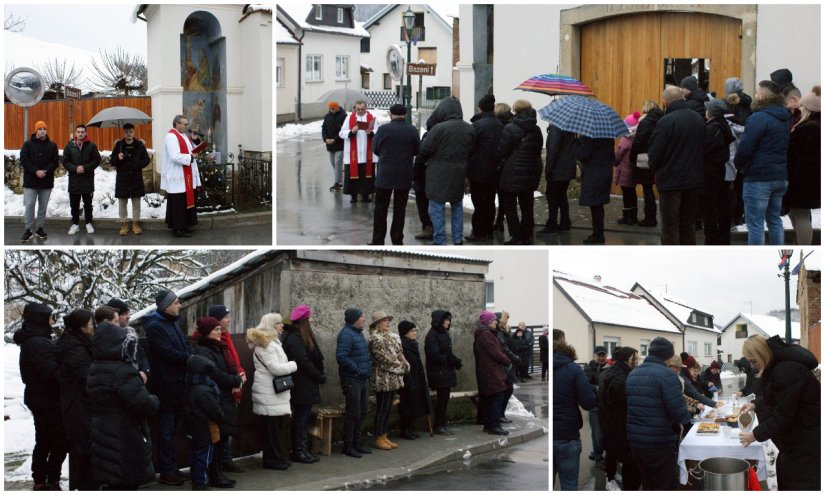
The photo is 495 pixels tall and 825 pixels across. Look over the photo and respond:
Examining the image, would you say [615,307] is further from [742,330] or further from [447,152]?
[447,152]

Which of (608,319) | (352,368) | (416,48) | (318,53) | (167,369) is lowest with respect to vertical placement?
(352,368)

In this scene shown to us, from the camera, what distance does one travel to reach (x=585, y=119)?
10609mm

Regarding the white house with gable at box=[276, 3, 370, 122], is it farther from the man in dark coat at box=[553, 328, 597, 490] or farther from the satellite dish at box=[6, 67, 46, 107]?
the man in dark coat at box=[553, 328, 597, 490]

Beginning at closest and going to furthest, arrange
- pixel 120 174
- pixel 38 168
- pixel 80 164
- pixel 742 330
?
pixel 742 330 < pixel 38 168 < pixel 120 174 < pixel 80 164

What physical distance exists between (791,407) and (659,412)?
1.00 m

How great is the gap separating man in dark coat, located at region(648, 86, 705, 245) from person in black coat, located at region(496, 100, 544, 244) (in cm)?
139

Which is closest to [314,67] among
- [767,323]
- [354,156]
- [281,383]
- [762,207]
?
[354,156]

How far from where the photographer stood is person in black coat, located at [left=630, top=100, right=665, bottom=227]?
11.0 metres

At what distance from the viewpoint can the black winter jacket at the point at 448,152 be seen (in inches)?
432

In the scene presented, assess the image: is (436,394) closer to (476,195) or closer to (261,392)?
(476,195)

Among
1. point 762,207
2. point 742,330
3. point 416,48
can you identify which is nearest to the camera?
point 742,330

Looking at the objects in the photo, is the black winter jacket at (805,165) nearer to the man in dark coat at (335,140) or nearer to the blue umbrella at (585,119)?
the blue umbrella at (585,119)

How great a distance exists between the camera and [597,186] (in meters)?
10.9

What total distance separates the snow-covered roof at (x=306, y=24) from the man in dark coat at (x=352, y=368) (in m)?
25.3
